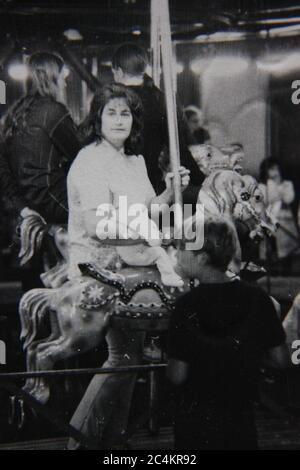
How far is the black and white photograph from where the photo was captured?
3.06m

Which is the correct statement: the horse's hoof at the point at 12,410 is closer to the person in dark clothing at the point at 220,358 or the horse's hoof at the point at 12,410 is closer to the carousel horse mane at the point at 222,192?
the person in dark clothing at the point at 220,358

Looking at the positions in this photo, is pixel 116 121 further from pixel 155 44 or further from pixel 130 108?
pixel 155 44

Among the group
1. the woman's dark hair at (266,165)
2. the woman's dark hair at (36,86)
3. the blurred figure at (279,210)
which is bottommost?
the blurred figure at (279,210)

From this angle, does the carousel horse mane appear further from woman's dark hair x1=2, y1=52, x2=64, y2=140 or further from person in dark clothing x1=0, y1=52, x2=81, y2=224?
woman's dark hair x1=2, y1=52, x2=64, y2=140

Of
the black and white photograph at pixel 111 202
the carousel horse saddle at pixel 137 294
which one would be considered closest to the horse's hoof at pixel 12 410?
the black and white photograph at pixel 111 202

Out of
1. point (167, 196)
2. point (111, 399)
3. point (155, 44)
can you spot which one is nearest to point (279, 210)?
point (167, 196)

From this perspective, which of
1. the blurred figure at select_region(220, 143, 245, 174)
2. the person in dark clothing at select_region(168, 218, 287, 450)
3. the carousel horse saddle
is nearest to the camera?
the person in dark clothing at select_region(168, 218, 287, 450)

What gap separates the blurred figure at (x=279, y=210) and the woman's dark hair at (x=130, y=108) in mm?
629

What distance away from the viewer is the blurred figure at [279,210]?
125 inches

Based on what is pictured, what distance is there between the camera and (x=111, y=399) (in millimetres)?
3102

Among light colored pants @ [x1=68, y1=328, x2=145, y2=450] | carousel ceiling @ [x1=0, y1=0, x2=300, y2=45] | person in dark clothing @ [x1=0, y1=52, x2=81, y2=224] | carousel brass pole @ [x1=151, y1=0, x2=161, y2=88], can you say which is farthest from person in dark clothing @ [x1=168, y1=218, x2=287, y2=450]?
carousel ceiling @ [x1=0, y1=0, x2=300, y2=45]

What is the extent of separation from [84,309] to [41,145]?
804mm

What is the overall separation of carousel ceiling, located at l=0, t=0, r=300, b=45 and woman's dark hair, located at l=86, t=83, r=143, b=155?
236 mm
